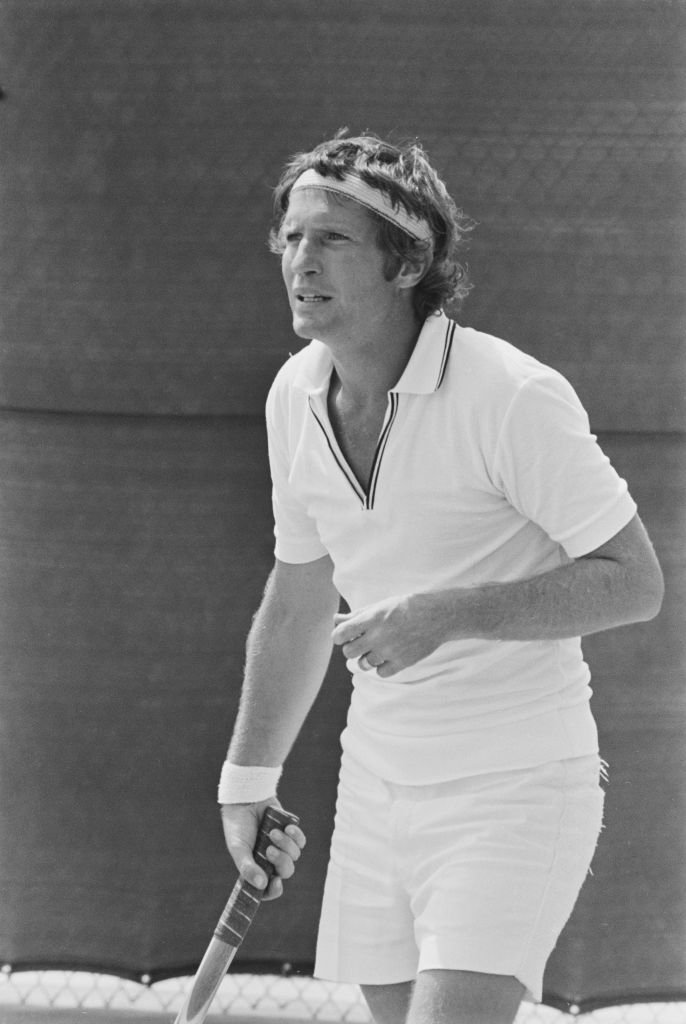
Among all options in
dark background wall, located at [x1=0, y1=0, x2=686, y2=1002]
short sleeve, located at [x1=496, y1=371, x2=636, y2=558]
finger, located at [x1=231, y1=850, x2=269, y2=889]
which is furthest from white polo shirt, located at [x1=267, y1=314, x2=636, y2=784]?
dark background wall, located at [x1=0, y1=0, x2=686, y2=1002]

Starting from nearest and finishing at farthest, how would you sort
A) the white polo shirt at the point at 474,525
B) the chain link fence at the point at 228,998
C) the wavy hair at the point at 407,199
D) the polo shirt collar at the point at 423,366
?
the white polo shirt at the point at 474,525 < the polo shirt collar at the point at 423,366 < the wavy hair at the point at 407,199 < the chain link fence at the point at 228,998

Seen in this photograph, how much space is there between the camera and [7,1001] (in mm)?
3141

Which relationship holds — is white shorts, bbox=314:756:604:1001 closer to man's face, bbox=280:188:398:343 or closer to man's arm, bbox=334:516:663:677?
A: man's arm, bbox=334:516:663:677

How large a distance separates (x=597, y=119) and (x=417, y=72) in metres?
0.38

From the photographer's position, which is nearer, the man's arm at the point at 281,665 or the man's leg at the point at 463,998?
the man's leg at the point at 463,998

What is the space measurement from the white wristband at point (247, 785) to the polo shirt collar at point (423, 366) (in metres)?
0.63

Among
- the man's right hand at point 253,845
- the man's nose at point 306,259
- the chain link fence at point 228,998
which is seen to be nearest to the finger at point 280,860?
the man's right hand at point 253,845

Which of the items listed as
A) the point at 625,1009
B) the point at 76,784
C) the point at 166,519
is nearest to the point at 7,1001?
the point at 76,784

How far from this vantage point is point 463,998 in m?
1.83

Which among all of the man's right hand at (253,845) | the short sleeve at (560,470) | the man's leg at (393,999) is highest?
the short sleeve at (560,470)

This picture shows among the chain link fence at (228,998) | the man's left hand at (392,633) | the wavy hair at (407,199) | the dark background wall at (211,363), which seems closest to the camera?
the man's left hand at (392,633)

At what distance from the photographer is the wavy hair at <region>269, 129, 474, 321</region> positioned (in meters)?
2.06

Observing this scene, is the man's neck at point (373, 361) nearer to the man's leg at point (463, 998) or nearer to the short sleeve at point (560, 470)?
the short sleeve at point (560, 470)

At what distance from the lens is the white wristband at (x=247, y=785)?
222 cm
